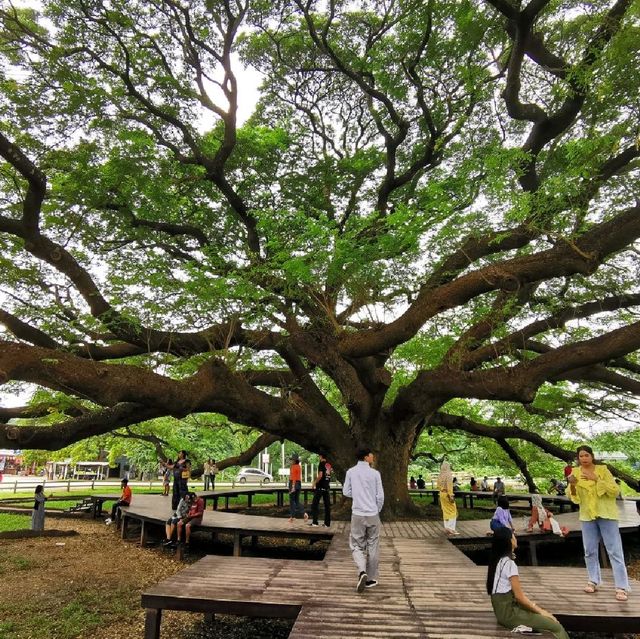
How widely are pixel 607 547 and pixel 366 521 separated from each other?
250 cm

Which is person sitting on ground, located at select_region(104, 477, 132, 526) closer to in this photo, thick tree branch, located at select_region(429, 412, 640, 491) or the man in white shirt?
thick tree branch, located at select_region(429, 412, 640, 491)

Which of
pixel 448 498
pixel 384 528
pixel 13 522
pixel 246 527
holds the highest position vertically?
pixel 448 498

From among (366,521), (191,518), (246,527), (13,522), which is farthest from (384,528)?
(13,522)

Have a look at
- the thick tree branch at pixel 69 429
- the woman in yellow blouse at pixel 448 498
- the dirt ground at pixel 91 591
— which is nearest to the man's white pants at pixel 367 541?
the dirt ground at pixel 91 591

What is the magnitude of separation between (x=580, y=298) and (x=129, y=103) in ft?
40.0

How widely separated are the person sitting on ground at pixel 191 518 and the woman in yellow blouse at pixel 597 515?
6982 millimetres

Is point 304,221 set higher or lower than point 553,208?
higher

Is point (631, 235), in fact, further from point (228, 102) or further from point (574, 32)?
point (228, 102)

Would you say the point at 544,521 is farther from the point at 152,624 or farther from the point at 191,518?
the point at 152,624

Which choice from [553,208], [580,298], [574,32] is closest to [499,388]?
[553,208]

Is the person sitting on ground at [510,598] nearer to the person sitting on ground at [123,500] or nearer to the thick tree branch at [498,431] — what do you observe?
the thick tree branch at [498,431]

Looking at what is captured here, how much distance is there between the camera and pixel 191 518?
916 centimetres

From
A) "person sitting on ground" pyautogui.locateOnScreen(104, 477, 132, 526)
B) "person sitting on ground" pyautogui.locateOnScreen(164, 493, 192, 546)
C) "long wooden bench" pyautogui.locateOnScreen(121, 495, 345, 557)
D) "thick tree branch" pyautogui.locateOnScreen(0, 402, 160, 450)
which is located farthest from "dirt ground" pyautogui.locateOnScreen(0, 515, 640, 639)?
"thick tree branch" pyautogui.locateOnScreen(0, 402, 160, 450)

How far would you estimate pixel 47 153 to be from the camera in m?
Result: 10.1
